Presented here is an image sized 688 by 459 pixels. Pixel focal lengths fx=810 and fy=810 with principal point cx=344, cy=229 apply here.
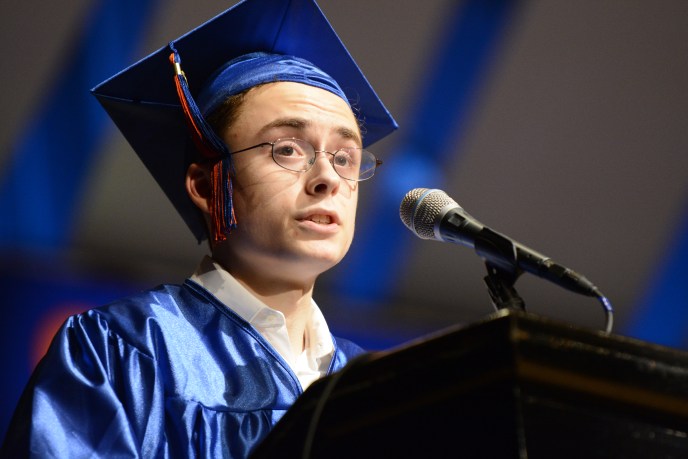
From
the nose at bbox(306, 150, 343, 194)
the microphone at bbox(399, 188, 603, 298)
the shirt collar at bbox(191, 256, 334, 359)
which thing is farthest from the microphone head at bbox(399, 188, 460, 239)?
the shirt collar at bbox(191, 256, 334, 359)

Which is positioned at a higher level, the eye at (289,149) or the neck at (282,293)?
the eye at (289,149)

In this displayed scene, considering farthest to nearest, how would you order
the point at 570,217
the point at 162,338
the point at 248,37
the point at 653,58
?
the point at 570,217, the point at 653,58, the point at 248,37, the point at 162,338

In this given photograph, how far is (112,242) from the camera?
267 centimetres

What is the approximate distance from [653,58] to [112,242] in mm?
1967

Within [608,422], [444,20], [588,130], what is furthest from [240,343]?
[588,130]

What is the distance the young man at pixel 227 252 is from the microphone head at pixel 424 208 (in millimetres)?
348

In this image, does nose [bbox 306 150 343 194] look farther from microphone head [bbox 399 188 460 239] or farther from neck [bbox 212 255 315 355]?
microphone head [bbox 399 188 460 239]

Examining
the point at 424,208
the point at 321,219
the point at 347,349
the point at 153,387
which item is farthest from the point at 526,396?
the point at 347,349

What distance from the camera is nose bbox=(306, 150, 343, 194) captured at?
1.68 m

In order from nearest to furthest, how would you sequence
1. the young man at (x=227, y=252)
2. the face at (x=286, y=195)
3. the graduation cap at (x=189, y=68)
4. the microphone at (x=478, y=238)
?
the microphone at (x=478, y=238), the young man at (x=227, y=252), the face at (x=286, y=195), the graduation cap at (x=189, y=68)

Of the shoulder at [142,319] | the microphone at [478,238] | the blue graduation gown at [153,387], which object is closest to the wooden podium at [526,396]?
the microphone at [478,238]

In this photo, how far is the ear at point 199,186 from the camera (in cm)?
184

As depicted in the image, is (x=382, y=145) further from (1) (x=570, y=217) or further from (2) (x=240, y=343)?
(2) (x=240, y=343)

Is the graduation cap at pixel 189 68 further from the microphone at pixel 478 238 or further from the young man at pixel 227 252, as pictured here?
the microphone at pixel 478 238
